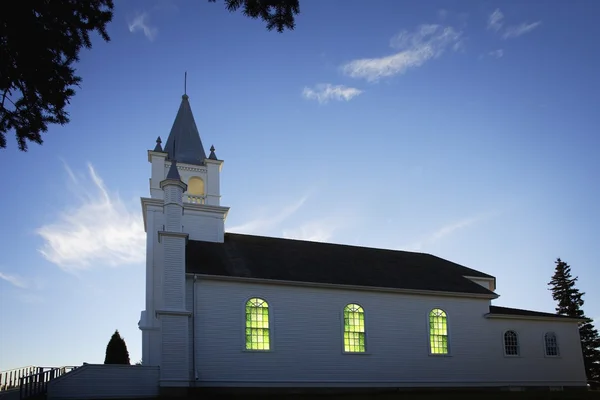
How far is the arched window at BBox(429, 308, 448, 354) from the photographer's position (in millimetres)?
33781

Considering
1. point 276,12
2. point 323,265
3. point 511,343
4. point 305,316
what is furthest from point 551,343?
point 276,12

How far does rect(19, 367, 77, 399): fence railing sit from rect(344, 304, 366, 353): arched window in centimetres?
1395

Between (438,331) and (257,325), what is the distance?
11.2 m

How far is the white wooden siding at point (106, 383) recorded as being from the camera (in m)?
25.1

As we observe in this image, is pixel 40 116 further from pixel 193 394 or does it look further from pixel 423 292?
pixel 423 292

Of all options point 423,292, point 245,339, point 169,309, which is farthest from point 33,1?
point 423,292

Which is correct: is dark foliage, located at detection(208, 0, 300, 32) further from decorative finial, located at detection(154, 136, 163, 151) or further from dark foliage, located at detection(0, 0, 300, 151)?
decorative finial, located at detection(154, 136, 163, 151)

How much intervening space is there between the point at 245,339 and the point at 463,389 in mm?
13272

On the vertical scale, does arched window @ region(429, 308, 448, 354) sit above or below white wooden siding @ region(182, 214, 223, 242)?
below

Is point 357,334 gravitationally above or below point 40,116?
below

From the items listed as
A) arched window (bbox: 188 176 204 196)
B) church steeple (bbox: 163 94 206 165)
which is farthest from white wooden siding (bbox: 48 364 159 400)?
church steeple (bbox: 163 94 206 165)

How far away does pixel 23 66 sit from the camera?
10.4 metres

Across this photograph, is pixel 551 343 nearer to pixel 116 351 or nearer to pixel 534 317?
pixel 534 317

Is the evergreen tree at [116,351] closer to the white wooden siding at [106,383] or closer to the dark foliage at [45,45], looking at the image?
the white wooden siding at [106,383]
